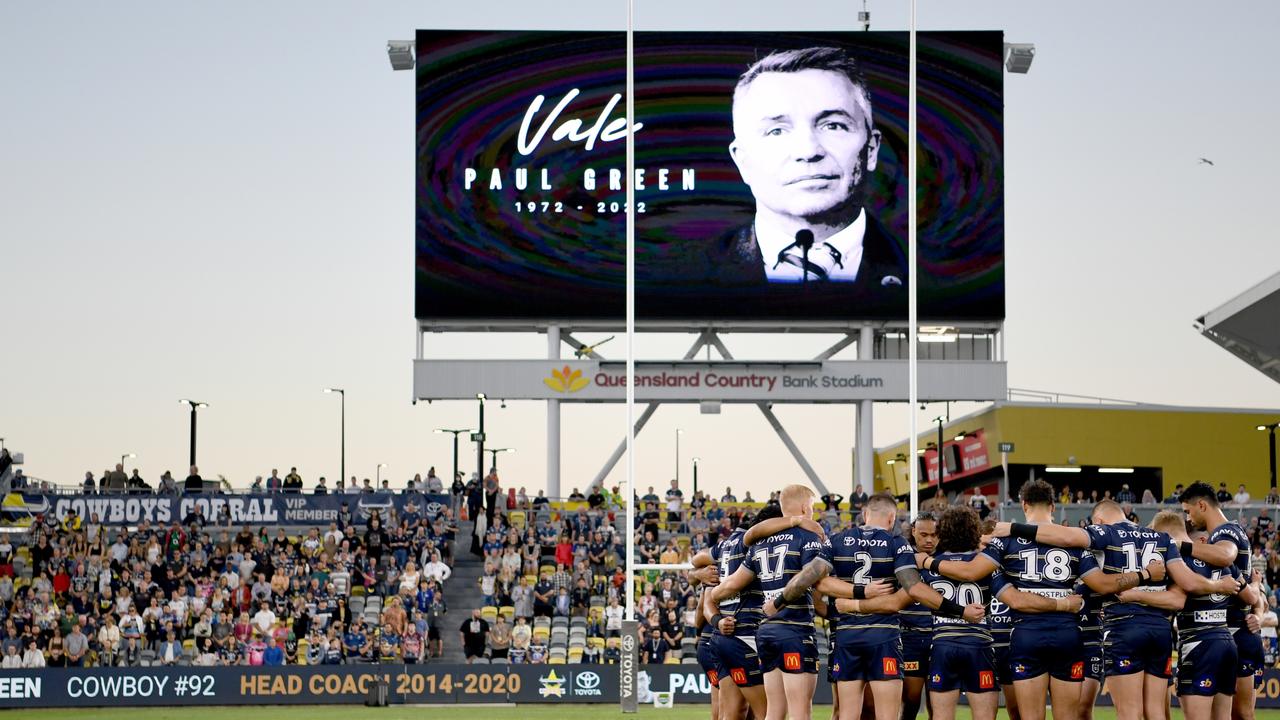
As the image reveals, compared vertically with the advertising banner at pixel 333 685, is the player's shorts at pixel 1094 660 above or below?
above

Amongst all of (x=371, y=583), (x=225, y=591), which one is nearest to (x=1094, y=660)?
(x=371, y=583)

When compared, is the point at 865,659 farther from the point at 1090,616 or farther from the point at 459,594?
the point at 459,594

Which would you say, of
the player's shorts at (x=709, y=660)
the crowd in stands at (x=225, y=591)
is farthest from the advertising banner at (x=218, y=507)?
the player's shorts at (x=709, y=660)

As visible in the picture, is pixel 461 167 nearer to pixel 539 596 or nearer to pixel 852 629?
pixel 539 596

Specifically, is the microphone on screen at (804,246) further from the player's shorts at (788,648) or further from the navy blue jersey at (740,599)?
the player's shorts at (788,648)

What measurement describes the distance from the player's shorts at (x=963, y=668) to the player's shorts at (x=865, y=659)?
355 millimetres

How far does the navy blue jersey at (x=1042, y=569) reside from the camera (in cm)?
1320

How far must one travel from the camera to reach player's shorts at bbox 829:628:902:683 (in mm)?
13102

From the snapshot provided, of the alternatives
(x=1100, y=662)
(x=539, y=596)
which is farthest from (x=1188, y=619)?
(x=539, y=596)

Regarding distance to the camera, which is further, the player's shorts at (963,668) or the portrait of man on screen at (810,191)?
the portrait of man on screen at (810,191)

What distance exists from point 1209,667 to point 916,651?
2365 mm

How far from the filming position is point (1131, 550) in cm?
1356

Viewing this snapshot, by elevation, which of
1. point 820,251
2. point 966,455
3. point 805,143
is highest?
point 805,143

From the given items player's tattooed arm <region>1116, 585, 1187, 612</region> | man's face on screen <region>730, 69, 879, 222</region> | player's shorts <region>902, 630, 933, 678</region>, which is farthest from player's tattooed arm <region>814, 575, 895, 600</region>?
man's face on screen <region>730, 69, 879, 222</region>
